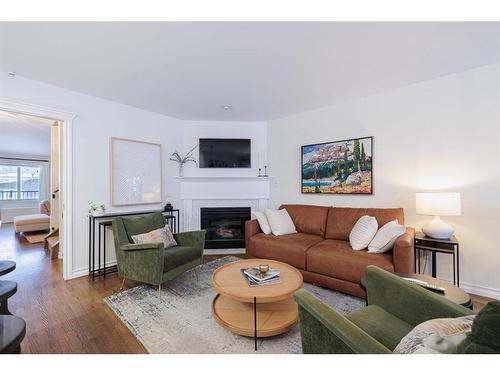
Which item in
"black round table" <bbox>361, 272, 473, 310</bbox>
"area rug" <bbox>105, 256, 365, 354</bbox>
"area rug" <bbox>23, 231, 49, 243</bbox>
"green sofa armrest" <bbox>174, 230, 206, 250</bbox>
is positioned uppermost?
"green sofa armrest" <bbox>174, 230, 206, 250</bbox>

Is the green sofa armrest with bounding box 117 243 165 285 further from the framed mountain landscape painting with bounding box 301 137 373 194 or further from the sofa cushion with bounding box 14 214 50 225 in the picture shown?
the sofa cushion with bounding box 14 214 50 225

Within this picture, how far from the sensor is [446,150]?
2.54m

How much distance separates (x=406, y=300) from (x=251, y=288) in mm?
1013

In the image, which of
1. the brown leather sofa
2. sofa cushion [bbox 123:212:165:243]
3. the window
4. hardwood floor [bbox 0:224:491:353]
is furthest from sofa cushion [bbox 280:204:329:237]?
the window

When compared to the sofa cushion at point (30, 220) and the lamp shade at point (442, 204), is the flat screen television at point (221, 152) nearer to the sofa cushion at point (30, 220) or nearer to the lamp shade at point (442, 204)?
the lamp shade at point (442, 204)

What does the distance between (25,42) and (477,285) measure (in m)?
4.89

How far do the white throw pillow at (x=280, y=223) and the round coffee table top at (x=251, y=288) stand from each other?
1045mm

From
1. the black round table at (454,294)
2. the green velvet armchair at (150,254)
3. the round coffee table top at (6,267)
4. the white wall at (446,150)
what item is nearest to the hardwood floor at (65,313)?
the green velvet armchair at (150,254)

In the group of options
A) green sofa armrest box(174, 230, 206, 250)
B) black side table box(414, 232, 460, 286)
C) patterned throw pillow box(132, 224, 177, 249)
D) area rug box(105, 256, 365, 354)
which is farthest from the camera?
green sofa armrest box(174, 230, 206, 250)

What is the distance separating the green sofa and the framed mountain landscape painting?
197 centimetres

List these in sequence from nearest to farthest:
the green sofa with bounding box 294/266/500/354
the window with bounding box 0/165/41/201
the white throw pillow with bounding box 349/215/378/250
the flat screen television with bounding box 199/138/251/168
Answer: the green sofa with bounding box 294/266/500/354
the white throw pillow with bounding box 349/215/378/250
the flat screen television with bounding box 199/138/251/168
the window with bounding box 0/165/41/201

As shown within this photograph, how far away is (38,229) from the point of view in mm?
5383

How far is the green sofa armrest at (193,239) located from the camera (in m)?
2.82

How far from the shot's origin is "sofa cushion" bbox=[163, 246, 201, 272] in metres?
2.35
